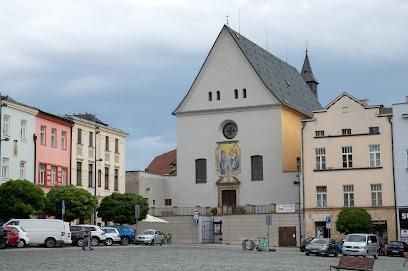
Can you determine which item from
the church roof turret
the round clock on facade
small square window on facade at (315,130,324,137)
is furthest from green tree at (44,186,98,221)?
the church roof turret

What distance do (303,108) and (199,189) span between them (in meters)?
15.9

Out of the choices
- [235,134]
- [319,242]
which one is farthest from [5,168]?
[235,134]

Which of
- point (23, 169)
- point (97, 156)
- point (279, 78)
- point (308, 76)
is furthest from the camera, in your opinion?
point (308, 76)

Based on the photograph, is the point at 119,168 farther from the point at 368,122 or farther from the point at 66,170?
the point at 368,122

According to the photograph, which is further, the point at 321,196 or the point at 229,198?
the point at 229,198

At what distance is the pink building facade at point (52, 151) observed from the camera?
2352 inches

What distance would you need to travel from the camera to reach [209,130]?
3000 inches

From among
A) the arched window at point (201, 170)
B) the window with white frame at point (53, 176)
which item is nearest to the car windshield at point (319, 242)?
the window with white frame at point (53, 176)

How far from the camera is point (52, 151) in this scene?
201 ft

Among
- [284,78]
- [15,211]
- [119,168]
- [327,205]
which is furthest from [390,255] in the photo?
[284,78]

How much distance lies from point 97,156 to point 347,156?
76.5 feet

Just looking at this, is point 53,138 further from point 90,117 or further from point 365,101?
point 365,101

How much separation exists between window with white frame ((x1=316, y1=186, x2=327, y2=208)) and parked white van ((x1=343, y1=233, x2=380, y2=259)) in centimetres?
1556

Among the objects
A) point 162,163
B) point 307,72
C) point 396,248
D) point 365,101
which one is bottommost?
point 396,248
